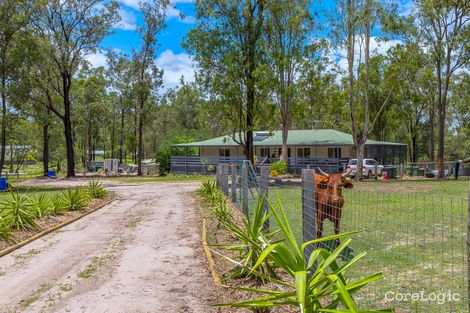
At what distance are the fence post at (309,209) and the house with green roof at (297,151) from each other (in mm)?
32807

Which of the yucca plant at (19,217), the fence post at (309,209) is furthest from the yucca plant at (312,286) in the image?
the yucca plant at (19,217)

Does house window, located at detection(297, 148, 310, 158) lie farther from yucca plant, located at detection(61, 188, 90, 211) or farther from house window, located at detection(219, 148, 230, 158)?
yucca plant, located at detection(61, 188, 90, 211)

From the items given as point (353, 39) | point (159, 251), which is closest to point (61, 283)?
point (159, 251)

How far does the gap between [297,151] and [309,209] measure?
38.2 metres

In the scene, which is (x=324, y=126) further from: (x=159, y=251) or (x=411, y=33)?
(x=159, y=251)

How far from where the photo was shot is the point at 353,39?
104 ft

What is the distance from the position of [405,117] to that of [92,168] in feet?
132

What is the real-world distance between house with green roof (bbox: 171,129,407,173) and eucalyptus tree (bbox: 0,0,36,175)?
18.3 meters

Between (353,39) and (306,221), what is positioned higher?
(353,39)

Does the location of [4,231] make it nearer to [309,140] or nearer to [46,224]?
[46,224]

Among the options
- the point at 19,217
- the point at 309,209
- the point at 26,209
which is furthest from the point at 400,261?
the point at 26,209

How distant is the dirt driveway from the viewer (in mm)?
5469

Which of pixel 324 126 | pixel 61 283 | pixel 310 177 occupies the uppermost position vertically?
pixel 324 126

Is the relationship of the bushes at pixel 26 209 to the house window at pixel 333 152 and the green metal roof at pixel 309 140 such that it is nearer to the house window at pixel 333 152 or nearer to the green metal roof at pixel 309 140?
the green metal roof at pixel 309 140
